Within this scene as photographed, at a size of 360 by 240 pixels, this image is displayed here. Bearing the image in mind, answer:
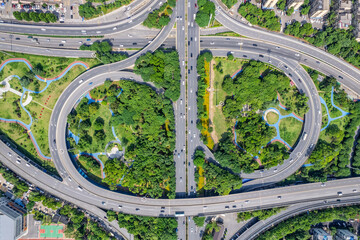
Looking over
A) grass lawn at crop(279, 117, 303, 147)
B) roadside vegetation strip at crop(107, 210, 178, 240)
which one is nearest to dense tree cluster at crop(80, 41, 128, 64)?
roadside vegetation strip at crop(107, 210, 178, 240)

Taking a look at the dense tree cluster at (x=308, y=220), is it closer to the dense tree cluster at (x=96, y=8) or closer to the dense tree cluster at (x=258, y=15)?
the dense tree cluster at (x=258, y=15)

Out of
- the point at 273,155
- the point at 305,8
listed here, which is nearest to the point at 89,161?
the point at 273,155

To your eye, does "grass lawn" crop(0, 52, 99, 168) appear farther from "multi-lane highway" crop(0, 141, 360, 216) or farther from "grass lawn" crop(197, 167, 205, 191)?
"grass lawn" crop(197, 167, 205, 191)

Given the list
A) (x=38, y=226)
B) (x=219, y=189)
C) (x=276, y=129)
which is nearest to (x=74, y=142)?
(x=38, y=226)

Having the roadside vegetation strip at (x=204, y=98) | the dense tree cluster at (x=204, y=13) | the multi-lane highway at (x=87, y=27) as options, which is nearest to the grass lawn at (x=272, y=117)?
the roadside vegetation strip at (x=204, y=98)

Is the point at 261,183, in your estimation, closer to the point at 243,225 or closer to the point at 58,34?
the point at 243,225
